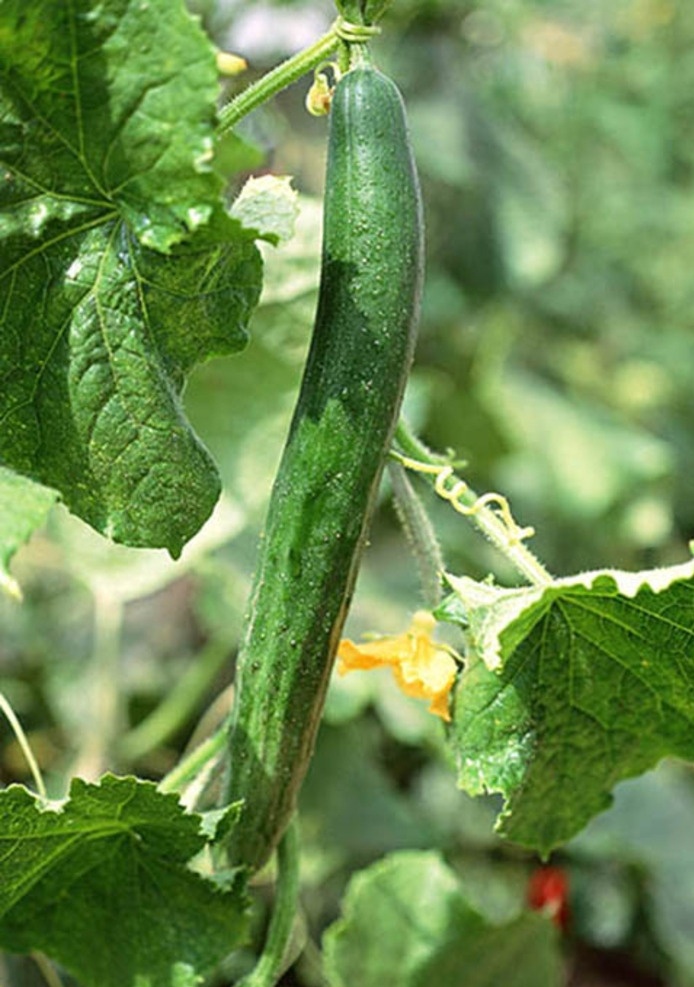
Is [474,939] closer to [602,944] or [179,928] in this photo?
[179,928]

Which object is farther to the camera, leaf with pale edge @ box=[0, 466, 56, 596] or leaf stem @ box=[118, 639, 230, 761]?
leaf stem @ box=[118, 639, 230, 761]

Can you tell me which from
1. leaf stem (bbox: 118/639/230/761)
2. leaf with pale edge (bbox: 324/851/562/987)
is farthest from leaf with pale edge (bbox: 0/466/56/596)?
leaf stem (bbox: 118/639/230/761)

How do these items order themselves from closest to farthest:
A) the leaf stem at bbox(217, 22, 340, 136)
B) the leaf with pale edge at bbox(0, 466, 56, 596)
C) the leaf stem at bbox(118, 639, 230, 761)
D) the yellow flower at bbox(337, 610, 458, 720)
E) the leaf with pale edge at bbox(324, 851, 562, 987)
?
1. the leaf with pale edge at bbox(0, 466, 56, 596)
2. the leaf stem at bbox(217, 22, 340, 136)
3. the yellow flower at bbox(337, 610, 458, 720)
4. the leaf with pale edge at bbox(324, 851, 562, 987)
5. the leaf stem at bbox(118, 639, 230, 761)

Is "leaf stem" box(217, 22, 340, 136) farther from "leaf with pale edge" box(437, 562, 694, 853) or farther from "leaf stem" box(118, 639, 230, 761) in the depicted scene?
"leaf stem" box(118, 639, 230, 761)

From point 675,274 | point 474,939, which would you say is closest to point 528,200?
point 675,274

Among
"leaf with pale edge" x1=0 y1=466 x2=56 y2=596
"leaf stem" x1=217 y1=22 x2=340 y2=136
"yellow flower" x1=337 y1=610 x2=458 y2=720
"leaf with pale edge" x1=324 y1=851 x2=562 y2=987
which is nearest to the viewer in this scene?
"leaf with pale edge" x1=0 y1=466 x2=56 y2=596

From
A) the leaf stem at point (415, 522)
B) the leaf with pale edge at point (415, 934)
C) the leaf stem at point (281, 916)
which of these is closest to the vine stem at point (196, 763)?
the leaf stem at point (281, 916)

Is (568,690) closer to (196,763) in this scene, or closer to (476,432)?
(196,763)
